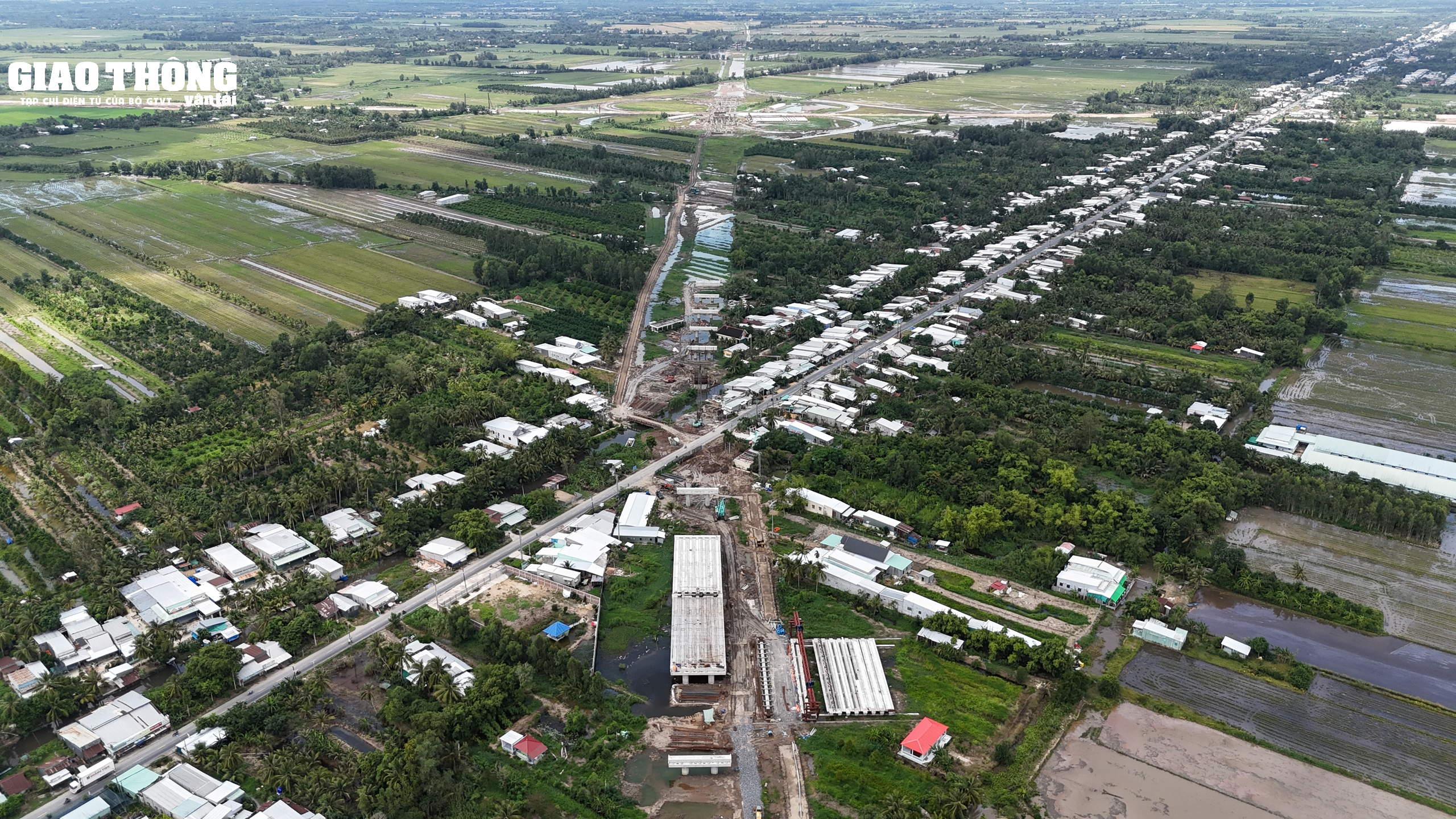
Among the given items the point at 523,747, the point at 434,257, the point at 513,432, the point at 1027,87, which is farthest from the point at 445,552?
the point at 1027,87

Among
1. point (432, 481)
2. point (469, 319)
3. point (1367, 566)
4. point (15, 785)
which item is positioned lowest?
point (15, 785)

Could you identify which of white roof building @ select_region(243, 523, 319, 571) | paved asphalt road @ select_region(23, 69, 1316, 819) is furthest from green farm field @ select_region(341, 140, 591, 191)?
white roof building @ select_region(243, 523, 319, 571)

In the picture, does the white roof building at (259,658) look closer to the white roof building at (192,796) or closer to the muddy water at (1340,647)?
the white roof building at (192,796)

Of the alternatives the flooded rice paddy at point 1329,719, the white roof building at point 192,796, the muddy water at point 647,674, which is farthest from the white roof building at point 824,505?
the white roof building at point 192,796

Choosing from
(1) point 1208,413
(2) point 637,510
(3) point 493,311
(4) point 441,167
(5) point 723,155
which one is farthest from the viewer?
(5) point 723,155

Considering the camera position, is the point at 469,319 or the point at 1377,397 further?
the point at 469,319

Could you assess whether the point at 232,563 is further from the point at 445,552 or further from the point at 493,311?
the point at 493,311

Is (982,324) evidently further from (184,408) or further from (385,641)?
(184,408)

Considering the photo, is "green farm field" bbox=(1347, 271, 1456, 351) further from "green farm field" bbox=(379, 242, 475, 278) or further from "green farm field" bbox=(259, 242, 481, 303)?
"green farm field" bbox=(379, 242, 475, 278)
